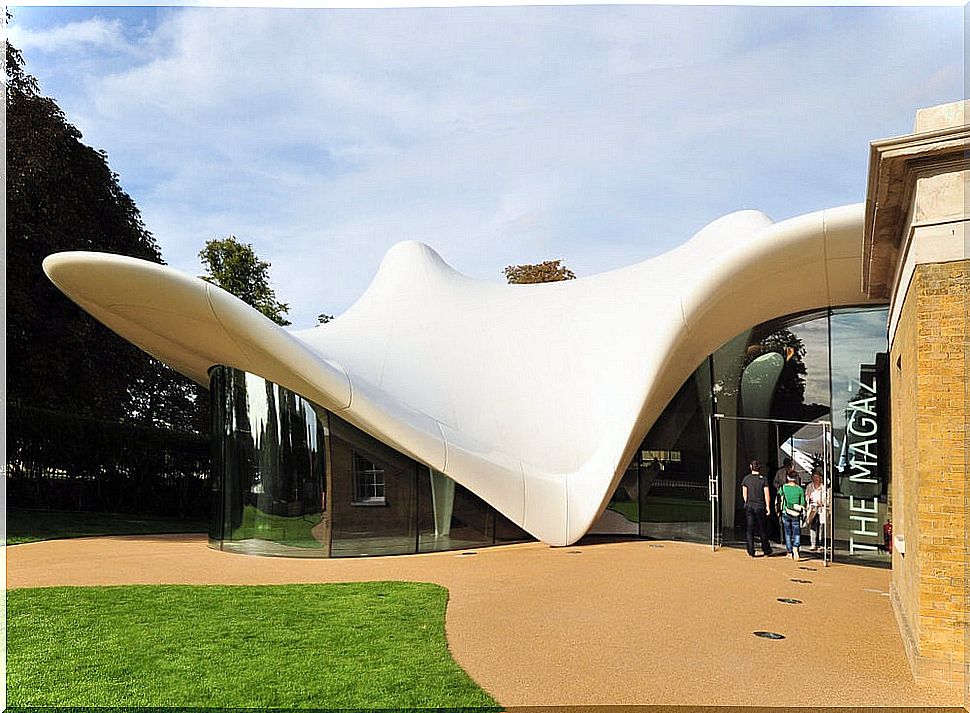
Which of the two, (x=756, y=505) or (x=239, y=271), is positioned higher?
(x=239, y=271)

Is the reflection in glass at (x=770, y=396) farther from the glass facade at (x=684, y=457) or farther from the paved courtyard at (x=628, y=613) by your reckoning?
the paved courtyard at (x=628, y=613)

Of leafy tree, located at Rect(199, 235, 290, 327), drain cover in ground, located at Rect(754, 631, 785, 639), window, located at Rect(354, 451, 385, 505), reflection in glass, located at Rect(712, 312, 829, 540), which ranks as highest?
leafy tree, located at Rect(199, 235, 290, 327)

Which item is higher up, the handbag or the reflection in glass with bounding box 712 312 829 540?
the reflection in glass with bounding box 712 312 829 540

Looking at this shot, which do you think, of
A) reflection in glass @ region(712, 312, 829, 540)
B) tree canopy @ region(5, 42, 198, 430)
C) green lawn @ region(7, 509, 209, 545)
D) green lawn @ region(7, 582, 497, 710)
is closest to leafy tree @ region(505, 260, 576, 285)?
tree canopy @ region(5, 42, 198, 430)

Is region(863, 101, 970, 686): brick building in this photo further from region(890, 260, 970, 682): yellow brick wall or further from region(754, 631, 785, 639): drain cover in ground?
region(754, 631, 785, 639): drain cover in ground

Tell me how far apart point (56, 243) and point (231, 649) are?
16.8 metres

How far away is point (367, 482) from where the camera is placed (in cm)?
1359

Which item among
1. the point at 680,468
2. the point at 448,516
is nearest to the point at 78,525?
the point at 448,516

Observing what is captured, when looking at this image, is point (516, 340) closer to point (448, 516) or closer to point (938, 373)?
point (448, 516)

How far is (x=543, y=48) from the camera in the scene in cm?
1393

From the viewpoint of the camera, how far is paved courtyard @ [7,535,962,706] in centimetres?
593

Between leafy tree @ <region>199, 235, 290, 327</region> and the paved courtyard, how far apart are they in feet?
69.8

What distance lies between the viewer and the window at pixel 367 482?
44.3 feet

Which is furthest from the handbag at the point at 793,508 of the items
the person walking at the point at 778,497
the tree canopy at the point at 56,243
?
the tree canopy at the point at 56,243
